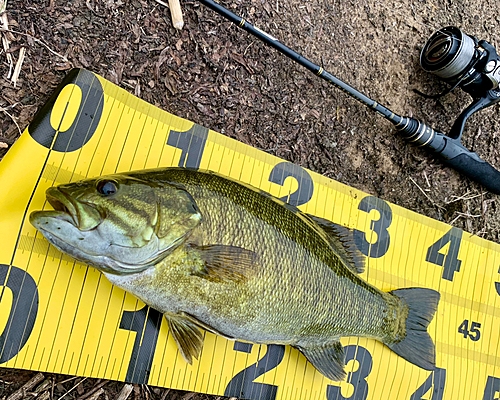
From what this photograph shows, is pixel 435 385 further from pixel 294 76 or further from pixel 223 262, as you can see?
pixel 294 76

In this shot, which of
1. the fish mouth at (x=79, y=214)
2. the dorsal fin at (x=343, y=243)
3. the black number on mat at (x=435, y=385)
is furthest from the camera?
the black number on mat at (x=435, y=385)

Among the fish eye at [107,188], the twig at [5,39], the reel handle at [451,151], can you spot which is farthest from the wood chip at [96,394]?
the reel handle at [451,151]

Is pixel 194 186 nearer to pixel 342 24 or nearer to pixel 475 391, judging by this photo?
pixel 342 24

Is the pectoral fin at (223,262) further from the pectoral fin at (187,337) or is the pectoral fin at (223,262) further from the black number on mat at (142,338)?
the black number on mat at (142,338)

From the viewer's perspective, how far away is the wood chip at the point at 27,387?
2.20m

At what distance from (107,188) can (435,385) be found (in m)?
2.99

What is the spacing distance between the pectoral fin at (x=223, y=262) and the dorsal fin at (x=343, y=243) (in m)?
0.73

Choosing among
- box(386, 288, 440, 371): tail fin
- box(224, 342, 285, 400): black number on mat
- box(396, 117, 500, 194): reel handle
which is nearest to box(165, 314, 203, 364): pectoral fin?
box(224, 342, 285, 400): black number on mat

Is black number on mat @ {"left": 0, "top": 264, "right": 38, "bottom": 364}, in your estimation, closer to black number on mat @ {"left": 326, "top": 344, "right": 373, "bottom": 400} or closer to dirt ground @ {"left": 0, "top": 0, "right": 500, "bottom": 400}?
dirt ground @ {"left": 0, "top": 0, "right": 500, "bottom": 400}

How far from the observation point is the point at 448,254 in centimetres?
311

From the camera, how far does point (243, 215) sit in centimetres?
200

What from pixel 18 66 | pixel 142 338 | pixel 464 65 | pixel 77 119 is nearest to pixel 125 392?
pixel 142 338

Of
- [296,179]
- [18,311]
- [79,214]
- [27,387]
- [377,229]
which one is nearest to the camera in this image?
[79,214]

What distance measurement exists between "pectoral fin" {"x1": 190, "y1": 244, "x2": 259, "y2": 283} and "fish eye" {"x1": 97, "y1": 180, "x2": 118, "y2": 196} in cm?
50
